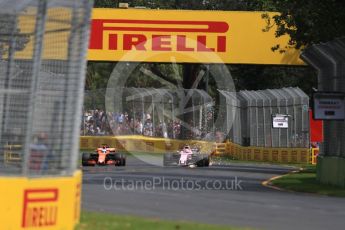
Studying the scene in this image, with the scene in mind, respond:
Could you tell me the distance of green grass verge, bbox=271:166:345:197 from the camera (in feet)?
76.9

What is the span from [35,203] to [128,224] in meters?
2.06

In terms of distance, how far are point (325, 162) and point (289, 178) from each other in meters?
2.27

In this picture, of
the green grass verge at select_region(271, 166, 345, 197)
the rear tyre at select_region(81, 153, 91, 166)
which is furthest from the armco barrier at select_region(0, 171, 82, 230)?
the rear tyre at select_region(81, 153, 91, 166)

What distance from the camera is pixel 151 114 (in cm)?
5122

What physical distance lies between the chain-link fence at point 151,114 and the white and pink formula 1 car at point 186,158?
13.5m

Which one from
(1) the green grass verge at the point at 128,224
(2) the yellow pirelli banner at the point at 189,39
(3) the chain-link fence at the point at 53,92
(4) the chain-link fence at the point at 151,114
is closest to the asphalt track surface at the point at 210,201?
(1) the green grass verge at the point at 128,224

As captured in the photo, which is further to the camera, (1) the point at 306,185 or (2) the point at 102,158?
(2) the point at 102,158

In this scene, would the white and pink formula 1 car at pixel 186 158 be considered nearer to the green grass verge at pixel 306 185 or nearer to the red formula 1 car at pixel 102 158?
the red formula 1 car at pixel 102 158

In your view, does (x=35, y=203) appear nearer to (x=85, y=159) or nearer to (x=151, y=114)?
(x=85, y=159)

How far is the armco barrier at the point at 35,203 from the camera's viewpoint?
11477 millimetres

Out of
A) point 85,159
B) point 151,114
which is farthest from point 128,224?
point 151,114

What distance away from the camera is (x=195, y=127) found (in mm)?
50656

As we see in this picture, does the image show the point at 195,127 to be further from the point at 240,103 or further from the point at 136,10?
the point at 136,10

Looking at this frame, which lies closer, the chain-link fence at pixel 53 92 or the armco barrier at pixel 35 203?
the armco barrier at pixel 35 203
